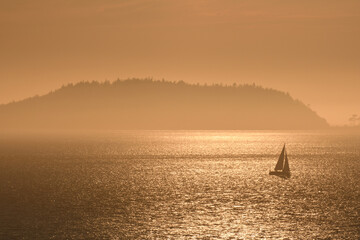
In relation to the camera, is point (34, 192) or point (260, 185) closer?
point (34, 192)

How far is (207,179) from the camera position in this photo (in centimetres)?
13062

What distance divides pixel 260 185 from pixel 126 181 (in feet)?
116

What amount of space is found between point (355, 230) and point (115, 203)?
4367 cm

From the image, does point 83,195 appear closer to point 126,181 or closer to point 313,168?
point 126,181

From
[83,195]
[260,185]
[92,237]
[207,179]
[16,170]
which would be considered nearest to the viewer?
[92,237]

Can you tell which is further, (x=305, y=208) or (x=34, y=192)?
(x=34, y=192)

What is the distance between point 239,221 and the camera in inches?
2906

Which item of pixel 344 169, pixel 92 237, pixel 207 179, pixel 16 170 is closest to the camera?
pixel 92 237

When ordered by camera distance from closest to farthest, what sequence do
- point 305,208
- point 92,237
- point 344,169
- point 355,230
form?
1. point 92,237
2. point 355,230
3. point 305,208
4. point 344,169

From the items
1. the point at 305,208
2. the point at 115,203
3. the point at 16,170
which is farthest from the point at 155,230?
the point at 16,170

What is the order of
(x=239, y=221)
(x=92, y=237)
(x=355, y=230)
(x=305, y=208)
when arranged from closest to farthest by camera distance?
(x=92, y=237) → (x=355, y=230) → (x=239, y=221) → (x=305, y=208)

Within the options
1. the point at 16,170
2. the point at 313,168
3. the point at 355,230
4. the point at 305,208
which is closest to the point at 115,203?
the point at 305,208

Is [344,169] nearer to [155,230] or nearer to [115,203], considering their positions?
[115,203]

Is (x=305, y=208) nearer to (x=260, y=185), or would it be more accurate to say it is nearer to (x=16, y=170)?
(x=260, y=185)
